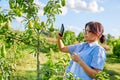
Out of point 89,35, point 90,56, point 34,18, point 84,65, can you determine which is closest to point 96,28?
point 89,35

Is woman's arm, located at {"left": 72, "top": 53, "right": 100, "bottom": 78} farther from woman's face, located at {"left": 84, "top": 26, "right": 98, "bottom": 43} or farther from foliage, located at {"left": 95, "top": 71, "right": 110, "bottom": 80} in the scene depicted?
foliage, located at {"left": 95, "top": 71, "right": 110, "bottom": 80}

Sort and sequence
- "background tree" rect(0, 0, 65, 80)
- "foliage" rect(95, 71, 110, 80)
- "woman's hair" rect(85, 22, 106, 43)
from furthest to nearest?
1. "background tree" rect(0, 0, 65, 80)
2. "woman's hair" rect(85, 22, 106, 43)
3. "foliage" rect(95, 71, 110, 80)

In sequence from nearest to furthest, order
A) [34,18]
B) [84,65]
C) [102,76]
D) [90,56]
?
1. [102,76]
2. [84,65]
3. [90,56]
4. [34,18]

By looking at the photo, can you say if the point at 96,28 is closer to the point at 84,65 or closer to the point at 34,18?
the point at 84,65

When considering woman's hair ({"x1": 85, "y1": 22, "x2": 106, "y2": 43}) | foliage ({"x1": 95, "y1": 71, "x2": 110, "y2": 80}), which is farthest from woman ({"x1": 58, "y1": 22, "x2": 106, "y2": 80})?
foliage ({"x1": 95, "y1": 71, "x2": 110, "y2": 80})

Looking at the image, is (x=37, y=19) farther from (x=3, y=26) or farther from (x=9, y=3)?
(x=3, y=26)

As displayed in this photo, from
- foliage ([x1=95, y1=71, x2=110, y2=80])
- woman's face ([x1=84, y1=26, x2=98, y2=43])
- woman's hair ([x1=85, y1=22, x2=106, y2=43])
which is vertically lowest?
foliage ([x1=95, y1=71, x2=110, y2=80])

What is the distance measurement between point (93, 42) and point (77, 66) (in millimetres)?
271

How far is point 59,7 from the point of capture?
3904 millimetres

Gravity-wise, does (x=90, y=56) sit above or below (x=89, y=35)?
below

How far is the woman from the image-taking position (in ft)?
8.86

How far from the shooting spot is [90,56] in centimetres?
282

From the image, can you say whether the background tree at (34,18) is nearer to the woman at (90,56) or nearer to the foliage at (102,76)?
the woman at (90,56)

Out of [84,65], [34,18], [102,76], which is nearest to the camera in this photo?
[102,76]
